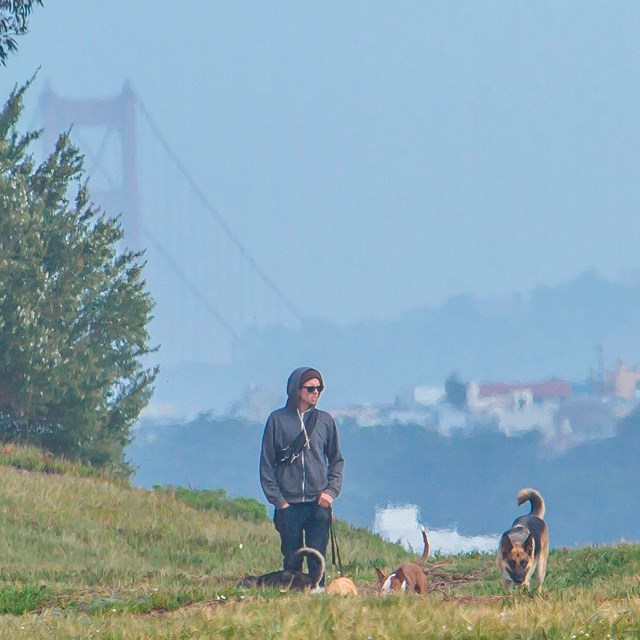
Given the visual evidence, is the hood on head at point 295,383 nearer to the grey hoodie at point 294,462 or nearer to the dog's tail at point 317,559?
the grey hoodie at point 294,462

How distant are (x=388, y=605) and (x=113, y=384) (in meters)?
23.8

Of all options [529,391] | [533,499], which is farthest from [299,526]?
[529,391]

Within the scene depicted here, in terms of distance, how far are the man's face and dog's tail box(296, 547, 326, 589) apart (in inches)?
54.8

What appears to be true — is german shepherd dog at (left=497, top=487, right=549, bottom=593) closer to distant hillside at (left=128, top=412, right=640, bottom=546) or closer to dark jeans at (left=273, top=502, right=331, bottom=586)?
dark jeans at (left=273, top=502, right=331, bottom=586)

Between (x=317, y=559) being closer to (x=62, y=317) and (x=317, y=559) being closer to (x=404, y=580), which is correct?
(x=404, y=580)

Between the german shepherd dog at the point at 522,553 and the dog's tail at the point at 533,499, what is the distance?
408 millimetres

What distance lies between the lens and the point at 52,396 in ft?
100

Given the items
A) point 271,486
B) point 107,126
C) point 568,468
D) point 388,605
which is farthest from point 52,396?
point 568,468

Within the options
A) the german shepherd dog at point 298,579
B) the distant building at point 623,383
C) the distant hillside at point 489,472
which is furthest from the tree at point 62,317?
the distant building at point 623,383

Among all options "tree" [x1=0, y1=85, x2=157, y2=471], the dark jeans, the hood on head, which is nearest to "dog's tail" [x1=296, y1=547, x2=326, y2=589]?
the dark jeans

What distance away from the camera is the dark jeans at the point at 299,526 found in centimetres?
1242

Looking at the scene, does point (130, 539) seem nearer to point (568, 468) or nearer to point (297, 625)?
point (297, 625)

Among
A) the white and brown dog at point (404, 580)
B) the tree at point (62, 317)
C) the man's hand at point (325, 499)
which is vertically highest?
the tree at point (62, 317)

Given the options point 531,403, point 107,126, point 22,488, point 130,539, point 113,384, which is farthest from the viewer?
point 107,126
